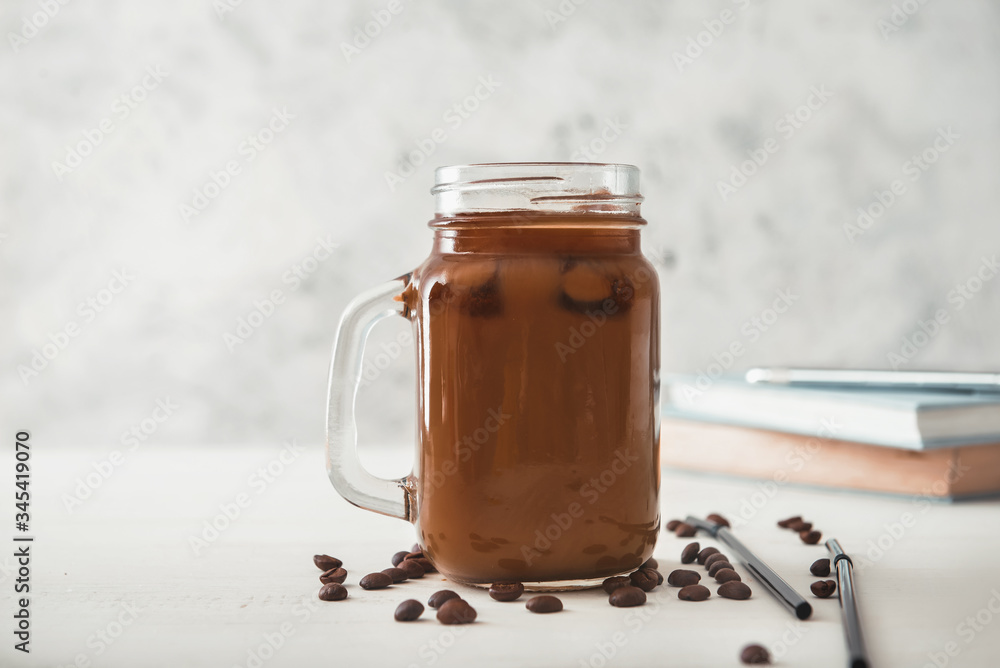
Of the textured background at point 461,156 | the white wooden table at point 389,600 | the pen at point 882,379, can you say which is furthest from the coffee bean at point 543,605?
the textured background at point 461,156

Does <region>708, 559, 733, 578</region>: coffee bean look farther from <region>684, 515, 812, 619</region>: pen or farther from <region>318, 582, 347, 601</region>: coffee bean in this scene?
<region>318, 582, 347, 601</region>: coffee bean

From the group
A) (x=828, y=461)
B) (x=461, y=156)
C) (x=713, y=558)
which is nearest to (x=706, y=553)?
(x=713, y=558)

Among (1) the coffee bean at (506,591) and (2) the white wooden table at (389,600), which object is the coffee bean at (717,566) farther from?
(1) the coffee bean at (506,591)

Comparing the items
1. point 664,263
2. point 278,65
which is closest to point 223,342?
point 278,65

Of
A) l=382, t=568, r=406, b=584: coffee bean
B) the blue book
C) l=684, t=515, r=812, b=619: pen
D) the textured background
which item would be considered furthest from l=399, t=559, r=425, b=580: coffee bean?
the textured background

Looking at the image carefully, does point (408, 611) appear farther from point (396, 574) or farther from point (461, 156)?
point (461, 156)

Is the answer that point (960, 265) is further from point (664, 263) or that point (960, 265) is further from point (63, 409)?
point (63, 409)
